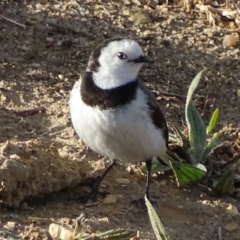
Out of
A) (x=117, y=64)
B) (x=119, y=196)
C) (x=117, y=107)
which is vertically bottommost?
(x=119, y=196)

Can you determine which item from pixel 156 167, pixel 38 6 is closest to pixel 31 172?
pixel 156 167

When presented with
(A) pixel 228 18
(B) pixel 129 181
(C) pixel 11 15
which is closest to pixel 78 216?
(B) pixel 129 181

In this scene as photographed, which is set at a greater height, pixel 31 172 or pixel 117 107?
pixel 117 107

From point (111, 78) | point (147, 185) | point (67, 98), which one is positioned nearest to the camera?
point (111, 78)

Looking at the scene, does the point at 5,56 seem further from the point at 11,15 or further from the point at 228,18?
the point at 228,18

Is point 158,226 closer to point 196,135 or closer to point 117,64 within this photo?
point 117,64

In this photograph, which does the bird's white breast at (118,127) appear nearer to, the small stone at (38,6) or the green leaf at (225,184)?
the green leaf at (225,184)

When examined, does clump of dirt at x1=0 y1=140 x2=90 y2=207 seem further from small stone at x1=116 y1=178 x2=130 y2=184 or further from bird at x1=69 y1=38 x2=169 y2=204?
small stone at x1=116 y1=178 x2=130 y2=184

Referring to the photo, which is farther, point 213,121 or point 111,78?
point 213,121
